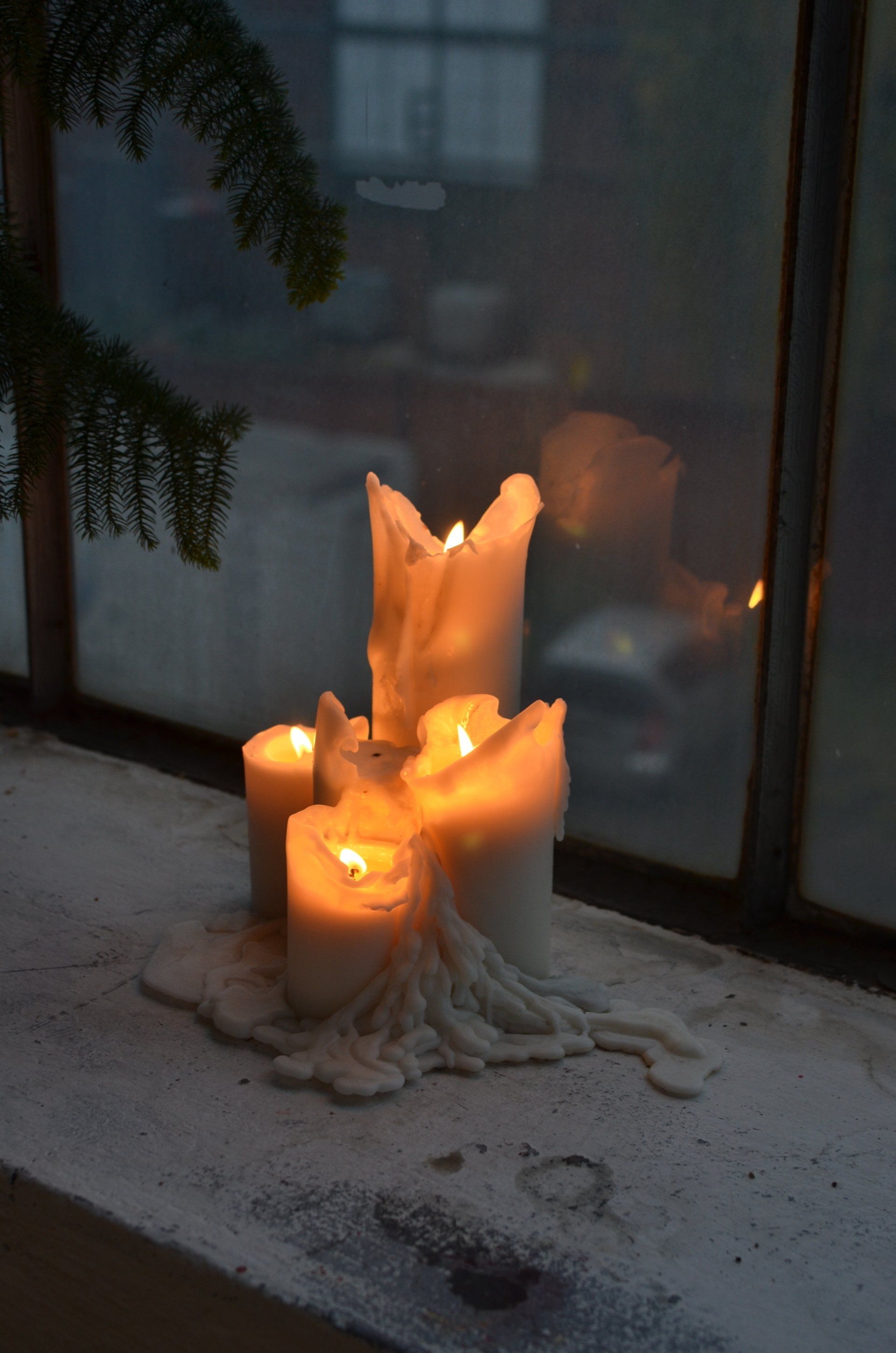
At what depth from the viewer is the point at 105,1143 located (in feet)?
3.83

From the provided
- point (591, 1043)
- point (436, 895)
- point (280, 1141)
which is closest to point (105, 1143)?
point (280, 1141)

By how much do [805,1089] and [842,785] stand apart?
390 millimetres

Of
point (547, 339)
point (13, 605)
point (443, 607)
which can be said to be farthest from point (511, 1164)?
point (13, 605)

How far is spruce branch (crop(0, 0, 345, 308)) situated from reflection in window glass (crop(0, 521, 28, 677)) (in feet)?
3.15

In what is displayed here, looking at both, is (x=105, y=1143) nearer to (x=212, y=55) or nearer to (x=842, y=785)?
(x=842, y=785)

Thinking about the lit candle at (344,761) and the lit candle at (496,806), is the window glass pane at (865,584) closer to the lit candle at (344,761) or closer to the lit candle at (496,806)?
the lit candle at (496,806)

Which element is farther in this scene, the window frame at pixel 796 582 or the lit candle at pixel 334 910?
the window frame at pixel 796 582

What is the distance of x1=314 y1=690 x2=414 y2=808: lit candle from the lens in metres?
1.35

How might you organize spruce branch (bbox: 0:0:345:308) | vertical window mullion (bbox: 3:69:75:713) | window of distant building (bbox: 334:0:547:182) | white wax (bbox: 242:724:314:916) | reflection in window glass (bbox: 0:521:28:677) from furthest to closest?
reflection in window glass (bbox: 0:521:28:677), vertical window mullion (bbox: 3:69:75:713), window of distant building (bbox: 334:0:547:182), white wax (bbox: 242:724:314:916), spruce branch (bbox: 0:0:345:308)

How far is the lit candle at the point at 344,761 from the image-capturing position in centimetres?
135

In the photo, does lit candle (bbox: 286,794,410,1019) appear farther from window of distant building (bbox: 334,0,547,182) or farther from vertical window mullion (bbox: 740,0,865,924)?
window of distant building (bbox: 334,0,547,182)

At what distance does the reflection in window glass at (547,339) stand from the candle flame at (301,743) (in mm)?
363

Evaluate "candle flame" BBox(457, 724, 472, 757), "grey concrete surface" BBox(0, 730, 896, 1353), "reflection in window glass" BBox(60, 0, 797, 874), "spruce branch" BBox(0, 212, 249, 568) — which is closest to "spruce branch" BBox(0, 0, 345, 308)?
"spruce branch" BBox(0, 212, 249, 568)

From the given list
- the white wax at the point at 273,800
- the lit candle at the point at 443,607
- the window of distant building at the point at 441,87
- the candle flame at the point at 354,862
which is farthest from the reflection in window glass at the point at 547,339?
the candle flame at the point at 354,862
